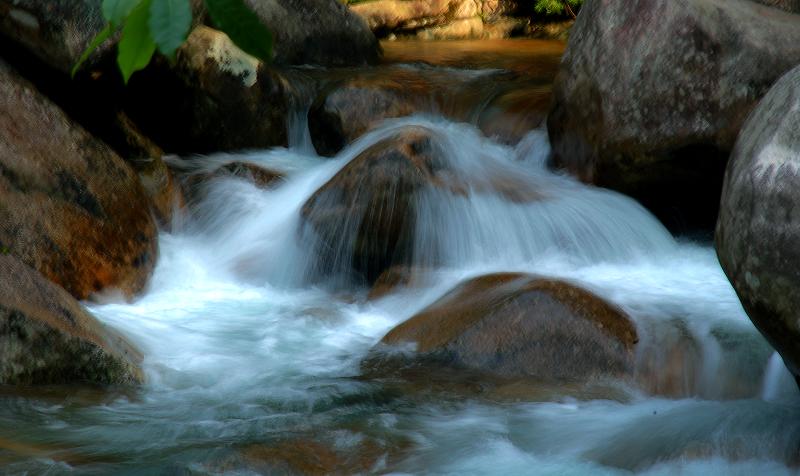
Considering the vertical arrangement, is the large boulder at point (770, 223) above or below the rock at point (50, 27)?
below

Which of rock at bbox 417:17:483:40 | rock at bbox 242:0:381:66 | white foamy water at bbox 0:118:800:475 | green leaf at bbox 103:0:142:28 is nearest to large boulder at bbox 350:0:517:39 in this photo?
rock at bbox 417:17:483:40

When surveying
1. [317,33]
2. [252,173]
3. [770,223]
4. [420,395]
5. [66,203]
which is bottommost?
[420,395]

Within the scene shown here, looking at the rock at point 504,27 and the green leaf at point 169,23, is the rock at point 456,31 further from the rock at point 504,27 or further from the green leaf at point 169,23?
the green leaf at point 169,23

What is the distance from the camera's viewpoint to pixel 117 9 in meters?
1.02

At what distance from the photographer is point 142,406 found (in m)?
4.25

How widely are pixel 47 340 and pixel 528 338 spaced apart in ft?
6.68

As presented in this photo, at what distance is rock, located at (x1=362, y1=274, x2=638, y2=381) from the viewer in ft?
15.2

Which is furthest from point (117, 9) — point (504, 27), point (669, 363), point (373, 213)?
point (504, 27)

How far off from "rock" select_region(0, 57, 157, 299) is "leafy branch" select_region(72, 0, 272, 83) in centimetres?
459

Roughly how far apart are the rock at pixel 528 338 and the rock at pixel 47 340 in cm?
118

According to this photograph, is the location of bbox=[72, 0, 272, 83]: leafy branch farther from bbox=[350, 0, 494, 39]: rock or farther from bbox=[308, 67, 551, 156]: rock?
bbox=[350, 0, 494, 39]: rock

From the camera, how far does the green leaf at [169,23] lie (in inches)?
39.8

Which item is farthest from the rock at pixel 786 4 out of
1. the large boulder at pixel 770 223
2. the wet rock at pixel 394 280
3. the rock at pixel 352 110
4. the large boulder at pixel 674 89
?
the large boulder at pixel 770 223

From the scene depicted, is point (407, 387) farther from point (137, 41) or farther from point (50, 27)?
point (137, 41)
